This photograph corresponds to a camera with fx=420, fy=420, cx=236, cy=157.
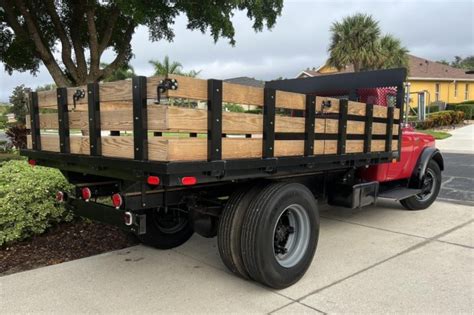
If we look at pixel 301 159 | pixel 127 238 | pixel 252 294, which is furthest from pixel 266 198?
pixel 127 238

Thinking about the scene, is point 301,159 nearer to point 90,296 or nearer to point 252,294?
point 252,294

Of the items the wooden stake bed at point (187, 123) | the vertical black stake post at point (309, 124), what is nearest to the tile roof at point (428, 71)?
the wooden stake bed at point (187, 123)

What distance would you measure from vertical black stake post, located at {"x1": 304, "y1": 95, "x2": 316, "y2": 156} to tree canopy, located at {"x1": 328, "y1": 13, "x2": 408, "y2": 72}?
2653 cm

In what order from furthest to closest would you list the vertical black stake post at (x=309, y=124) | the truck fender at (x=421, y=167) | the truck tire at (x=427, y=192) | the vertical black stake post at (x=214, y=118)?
1. the truck tire at (x=427, y=192)
2. the truck fender at (x=421, y=167)
3. the vertical black stake post at (x=309, y=124)
4. the vertical black stake post at (x=214, y=118)

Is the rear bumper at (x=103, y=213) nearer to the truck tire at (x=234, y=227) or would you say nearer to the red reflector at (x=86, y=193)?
the red reflector at (x=86, y=193)

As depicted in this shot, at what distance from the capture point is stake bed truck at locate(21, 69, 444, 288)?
2896mm

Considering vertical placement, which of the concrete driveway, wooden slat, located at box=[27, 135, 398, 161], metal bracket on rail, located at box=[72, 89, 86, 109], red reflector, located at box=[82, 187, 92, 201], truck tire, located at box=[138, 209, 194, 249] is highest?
metal bracket on rail, located at box=[72, 89, 86, 109]

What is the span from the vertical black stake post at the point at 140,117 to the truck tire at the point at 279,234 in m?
1.12

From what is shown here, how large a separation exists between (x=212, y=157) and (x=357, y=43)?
28338 mm

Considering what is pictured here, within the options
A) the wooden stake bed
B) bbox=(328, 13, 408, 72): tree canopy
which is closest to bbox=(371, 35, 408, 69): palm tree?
bbox=(328, 13, 408, 72): tree canopy

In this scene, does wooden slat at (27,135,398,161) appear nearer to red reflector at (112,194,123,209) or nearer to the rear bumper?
red reflector at (112,194,123,209)

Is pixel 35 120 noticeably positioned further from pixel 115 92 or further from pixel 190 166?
pixel 190 166

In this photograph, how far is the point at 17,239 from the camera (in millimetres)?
4773

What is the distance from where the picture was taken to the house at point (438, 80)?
37.2 meters
